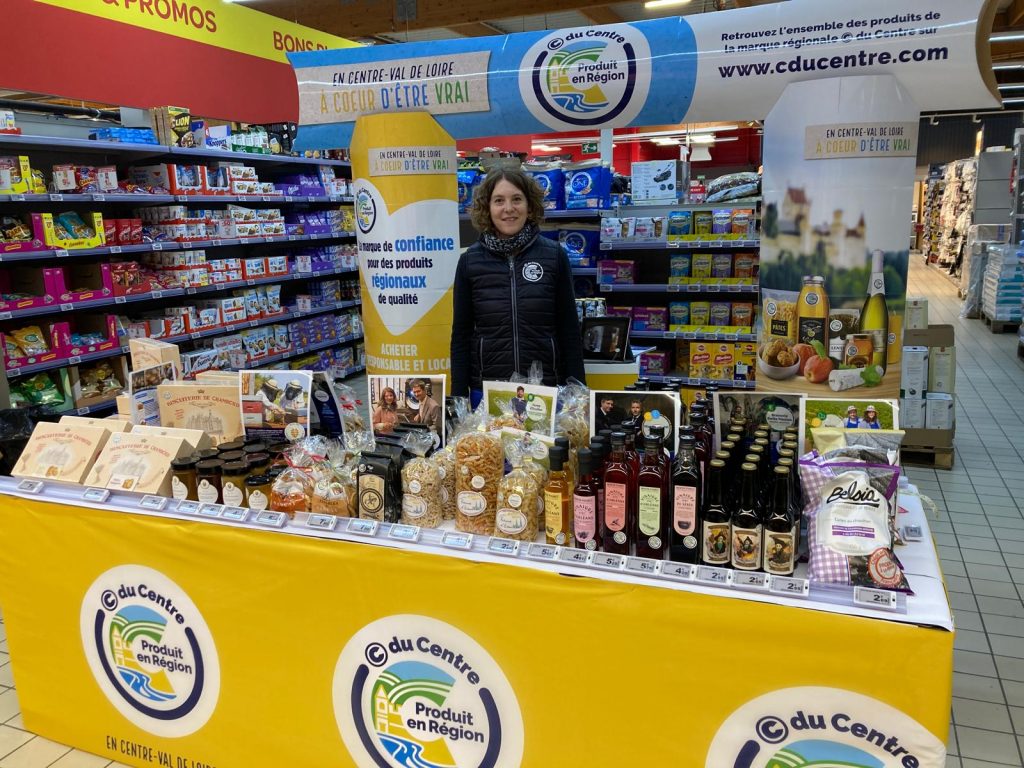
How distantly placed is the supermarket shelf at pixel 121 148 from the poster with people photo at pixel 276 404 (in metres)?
3.40

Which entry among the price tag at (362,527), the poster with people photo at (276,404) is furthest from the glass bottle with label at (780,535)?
the poster with people photo at (276,404)

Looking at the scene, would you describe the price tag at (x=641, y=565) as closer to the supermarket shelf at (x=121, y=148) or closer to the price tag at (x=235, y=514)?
the price tag at (x=235, y=514)

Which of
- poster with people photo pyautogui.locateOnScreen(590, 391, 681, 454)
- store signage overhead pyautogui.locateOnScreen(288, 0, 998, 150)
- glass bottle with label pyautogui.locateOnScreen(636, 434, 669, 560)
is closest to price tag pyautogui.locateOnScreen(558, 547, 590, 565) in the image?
glass bottle with label pyautogui.locateOnScreen(636, 434, 669, 560)

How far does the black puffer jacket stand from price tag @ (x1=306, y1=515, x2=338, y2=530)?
4.49 feet

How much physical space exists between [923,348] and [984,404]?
6.98 feet

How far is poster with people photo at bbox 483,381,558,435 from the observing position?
7.41 feet

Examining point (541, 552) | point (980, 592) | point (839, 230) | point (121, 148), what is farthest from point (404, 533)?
point (121, 148)

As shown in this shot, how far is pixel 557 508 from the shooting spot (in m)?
1.86

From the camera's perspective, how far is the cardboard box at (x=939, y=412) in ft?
17.3

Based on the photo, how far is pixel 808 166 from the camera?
3.01m

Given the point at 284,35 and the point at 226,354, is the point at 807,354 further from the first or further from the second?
the point at 284,35

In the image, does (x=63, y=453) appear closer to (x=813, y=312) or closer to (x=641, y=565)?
(x=641, y=565)

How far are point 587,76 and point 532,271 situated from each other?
985 millimetres

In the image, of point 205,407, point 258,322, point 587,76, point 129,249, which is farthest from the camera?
point 258,322
